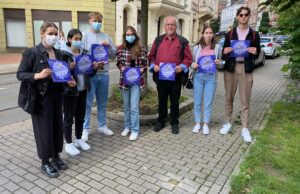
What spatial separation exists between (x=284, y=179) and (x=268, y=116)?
10.3 ft

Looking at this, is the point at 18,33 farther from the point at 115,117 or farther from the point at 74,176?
the point at 74,176

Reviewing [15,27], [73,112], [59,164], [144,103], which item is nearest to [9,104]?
[144,103]

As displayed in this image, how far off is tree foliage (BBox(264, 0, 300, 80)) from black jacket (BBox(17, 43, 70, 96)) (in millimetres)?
5086

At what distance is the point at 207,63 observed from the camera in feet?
17.4

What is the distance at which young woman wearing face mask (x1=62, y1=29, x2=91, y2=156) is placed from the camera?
4.23m

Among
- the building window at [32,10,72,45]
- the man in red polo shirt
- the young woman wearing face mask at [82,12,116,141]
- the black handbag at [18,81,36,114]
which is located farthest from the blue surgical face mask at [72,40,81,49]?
the building window at [32,10,72,45]

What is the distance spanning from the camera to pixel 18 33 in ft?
74.7

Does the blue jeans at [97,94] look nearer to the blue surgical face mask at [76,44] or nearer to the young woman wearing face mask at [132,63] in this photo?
the young woman wearing face mask at [132,63]

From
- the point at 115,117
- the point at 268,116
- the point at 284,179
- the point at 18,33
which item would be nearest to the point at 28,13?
the point at 18,33

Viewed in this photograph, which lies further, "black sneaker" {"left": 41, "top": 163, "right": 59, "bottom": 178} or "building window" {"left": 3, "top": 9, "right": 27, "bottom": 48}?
"building window" {"left": 3, "top": 9, "right": 27, "bottom": 48}

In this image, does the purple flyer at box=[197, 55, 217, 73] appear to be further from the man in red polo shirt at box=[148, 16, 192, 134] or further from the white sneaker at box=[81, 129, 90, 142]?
the white sneaker at box=[81, 129, 90, 142]

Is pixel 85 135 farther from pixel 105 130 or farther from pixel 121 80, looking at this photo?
pixel 121 80

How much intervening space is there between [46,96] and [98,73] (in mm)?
1438

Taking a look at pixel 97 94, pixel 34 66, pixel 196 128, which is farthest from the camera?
pixel 196 128
